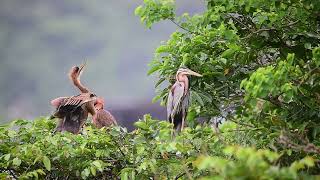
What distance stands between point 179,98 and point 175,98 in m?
0.03

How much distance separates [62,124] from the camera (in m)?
3.09

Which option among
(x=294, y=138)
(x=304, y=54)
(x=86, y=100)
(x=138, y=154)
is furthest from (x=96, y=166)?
(x=304, y=54)

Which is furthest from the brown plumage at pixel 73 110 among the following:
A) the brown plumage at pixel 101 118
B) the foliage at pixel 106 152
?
the brown plumage at pixel 101 118

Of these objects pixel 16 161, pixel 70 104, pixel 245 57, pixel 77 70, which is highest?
pixel 77 70

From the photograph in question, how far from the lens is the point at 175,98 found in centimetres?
254

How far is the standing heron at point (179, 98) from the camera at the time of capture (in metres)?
2.52

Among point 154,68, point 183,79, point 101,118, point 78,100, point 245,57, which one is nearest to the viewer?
point 183,79

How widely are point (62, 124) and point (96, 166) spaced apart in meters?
0.49

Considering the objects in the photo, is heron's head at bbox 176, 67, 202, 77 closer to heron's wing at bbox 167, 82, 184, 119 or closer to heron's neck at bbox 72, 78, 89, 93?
heron's wing at bbox 167, 82, 184, 119

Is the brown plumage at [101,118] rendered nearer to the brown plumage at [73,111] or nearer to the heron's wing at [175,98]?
the brown plumage at [73,111]

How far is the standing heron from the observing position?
252 centimetres

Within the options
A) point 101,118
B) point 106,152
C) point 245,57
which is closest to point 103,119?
point 101,118

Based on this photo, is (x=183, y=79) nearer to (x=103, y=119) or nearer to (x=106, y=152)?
(x=106, y=152)

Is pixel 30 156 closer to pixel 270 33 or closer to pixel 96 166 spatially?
pixel 96 166
